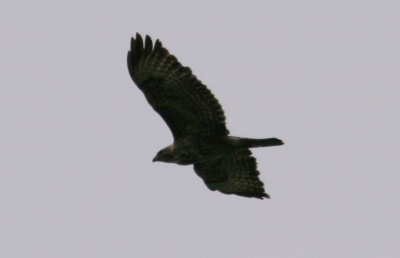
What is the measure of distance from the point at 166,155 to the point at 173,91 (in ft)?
3.88

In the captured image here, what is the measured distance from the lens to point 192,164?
14.3m

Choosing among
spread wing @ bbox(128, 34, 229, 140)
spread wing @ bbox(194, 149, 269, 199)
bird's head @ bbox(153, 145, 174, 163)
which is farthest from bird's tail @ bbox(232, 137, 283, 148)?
spread wing @ bbox(194, 149, 269, 199)

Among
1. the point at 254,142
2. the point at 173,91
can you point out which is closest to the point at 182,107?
the point at 173,91

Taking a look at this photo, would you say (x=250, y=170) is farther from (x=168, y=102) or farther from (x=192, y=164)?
(x=168, y=102)

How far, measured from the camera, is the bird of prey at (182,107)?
43.2 feet

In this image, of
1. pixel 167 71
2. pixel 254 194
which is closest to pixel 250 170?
pixel 254 194

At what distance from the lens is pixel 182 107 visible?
1348 centimetres

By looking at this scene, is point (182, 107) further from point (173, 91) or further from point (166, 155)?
point (166, 155)

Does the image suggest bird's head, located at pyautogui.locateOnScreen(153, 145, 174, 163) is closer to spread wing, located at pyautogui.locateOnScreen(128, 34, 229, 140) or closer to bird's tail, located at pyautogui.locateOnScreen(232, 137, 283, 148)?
spread wing, located at pyautogui.locateOnScreen(128, 34, 229, 140)

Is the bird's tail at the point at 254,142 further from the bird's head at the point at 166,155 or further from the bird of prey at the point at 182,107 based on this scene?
the bird's head at the point at 166,155

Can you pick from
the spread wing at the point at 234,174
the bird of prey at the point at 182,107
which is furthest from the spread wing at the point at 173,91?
the spread wing at the point at 234,174

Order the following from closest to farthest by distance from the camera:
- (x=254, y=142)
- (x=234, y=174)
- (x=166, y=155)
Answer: (x=254, y=142), (x=166, y=155), (x=234, y=174)

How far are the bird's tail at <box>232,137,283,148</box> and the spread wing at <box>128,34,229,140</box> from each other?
22cm

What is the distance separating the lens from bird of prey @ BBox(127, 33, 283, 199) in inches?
518
